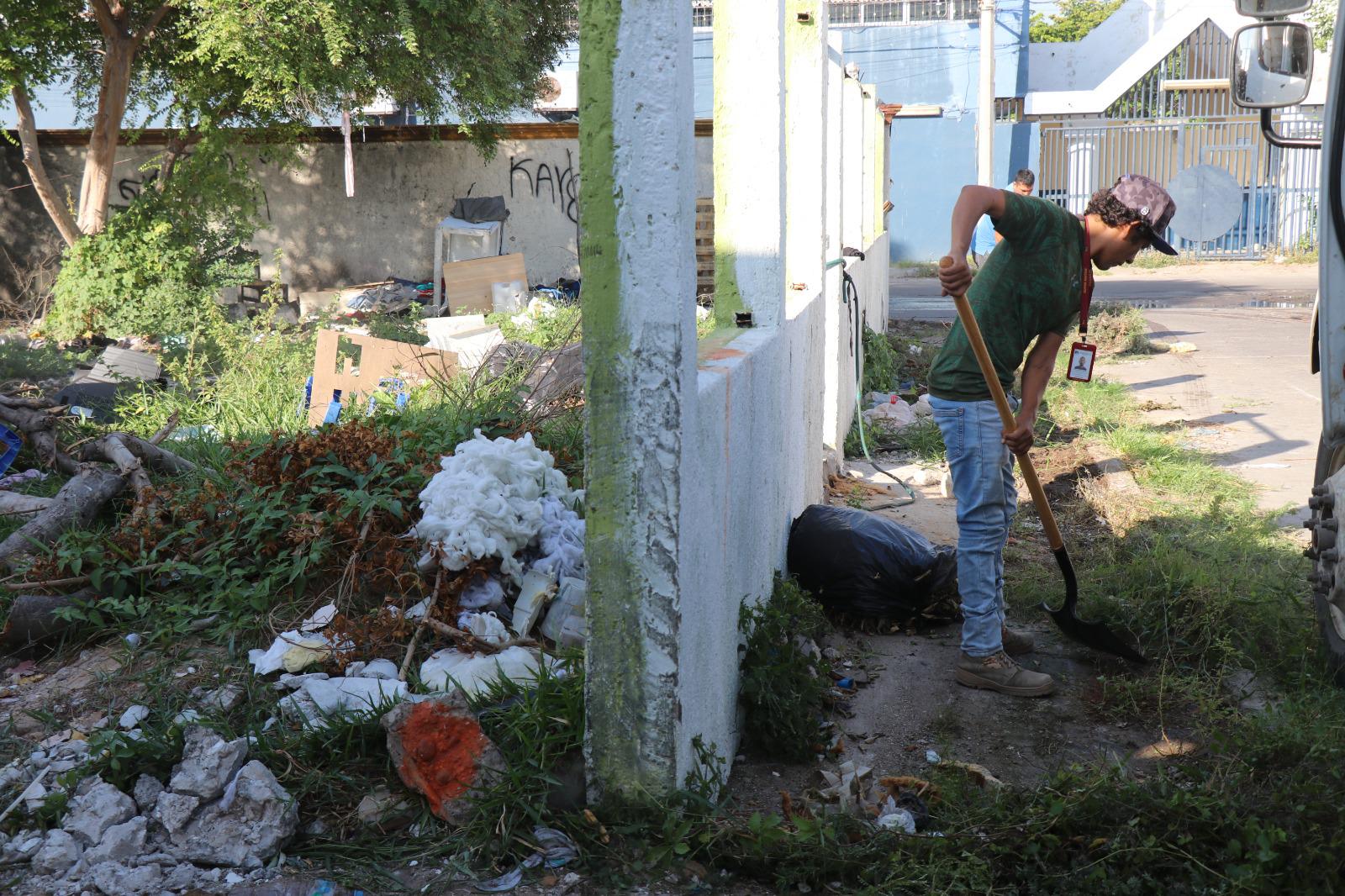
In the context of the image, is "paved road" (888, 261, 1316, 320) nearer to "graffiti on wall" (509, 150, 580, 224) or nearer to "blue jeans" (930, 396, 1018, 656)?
"graffiti on wall" (509, 150, 580, 224)

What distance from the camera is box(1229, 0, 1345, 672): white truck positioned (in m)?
3.21

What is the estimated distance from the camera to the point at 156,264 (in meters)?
12.6

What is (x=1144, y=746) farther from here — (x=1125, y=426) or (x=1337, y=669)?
(x=1125, y=426)

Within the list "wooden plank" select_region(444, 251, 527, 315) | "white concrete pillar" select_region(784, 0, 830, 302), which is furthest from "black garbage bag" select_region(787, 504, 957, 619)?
"wooden plank" select_region(444, 251, 527, 315)

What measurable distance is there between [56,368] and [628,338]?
8943 mm

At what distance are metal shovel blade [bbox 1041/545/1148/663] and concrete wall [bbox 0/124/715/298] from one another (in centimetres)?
1271

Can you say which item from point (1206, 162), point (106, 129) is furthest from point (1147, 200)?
point (1206, 162)

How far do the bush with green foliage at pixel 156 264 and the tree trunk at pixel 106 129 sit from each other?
330mm

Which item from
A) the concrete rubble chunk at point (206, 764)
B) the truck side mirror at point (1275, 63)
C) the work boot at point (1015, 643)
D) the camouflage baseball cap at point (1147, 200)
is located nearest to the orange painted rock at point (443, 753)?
the concrete rubble chunk at point (206, 764)

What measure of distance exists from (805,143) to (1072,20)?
3501 centimetres

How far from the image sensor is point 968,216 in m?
3.42

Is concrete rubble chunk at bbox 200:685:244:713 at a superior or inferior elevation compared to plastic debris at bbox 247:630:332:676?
inferior

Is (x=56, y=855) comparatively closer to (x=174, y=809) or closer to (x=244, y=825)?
(x=174, y=809)

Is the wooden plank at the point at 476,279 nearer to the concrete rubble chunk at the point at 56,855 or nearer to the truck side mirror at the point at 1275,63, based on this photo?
the truck side mirror at the point at 1275,63
